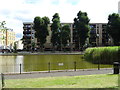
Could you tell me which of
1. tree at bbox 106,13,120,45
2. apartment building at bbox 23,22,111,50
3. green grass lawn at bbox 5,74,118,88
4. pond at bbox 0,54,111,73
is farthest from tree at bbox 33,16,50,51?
green grass lawn at bbox 5,74,118,88

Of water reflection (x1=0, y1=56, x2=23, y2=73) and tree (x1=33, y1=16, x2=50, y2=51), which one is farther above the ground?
tree (x1=33, y1=16, x2=50, y2=51)

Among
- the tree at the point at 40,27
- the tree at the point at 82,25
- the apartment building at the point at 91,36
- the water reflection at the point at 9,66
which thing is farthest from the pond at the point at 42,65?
the apartment building at the point at 91,36

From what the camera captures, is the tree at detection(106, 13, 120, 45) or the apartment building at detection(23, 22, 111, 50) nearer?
the tree at detection(106, 13, 120, 45)

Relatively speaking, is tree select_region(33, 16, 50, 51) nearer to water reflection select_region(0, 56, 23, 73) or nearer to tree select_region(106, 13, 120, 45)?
tree select_region(106, 13, 120, 45)

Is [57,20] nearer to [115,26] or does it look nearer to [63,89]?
[115,26]

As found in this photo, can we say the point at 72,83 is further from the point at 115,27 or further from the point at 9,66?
the point at 115,27

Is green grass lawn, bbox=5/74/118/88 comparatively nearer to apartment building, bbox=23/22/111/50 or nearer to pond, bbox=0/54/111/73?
pond, bbox=0/54/111/73

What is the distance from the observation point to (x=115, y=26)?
242 ft

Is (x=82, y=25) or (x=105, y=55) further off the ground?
(x=82, y=25)

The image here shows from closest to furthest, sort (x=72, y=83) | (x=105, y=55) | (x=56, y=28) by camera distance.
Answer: (x=72, y=83)
(x=105, y=55)
(x=56, y=28)

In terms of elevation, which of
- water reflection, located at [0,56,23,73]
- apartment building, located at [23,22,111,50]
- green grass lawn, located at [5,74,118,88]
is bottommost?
water reflection, located at [0,56,23,73]

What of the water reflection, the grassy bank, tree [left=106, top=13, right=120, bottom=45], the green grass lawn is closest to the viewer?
the green grass lawn

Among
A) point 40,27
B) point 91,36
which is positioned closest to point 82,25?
point 40,27

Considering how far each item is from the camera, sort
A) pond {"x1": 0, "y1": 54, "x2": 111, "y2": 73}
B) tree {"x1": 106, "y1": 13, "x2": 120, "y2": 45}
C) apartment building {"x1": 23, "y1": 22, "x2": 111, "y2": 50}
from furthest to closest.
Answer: apartment building {"x1": 23, "y1": 22, "x2": 111, "y2": 50} → tree {"x1": 106, "y1": 13, "x2": 120, "y2": 45} → pond {"x1": 0, "y1": 54, "x2": 111, "y2": 73}
